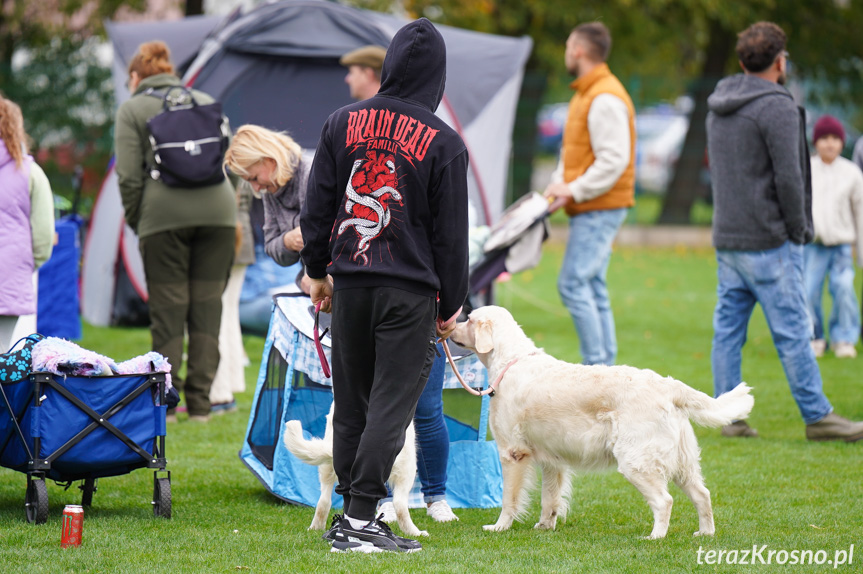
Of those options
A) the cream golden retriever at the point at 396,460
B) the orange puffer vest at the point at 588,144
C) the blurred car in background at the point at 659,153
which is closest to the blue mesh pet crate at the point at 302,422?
the cream golden retriever at the point at 396,460

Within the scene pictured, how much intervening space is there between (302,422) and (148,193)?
2.19m

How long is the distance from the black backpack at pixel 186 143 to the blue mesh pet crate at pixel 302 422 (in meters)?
1.59

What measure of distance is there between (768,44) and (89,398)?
4.14 metres

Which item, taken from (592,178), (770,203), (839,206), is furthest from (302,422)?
(839,206)

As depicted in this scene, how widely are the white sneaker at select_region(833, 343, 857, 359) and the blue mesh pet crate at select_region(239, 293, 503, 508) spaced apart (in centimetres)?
510

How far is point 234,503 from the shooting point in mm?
4789

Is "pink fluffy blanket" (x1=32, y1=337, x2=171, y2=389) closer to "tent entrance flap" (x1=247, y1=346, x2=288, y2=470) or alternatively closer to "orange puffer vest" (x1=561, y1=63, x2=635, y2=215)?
"tent entrance flap" (x1=247, y1=346, x2=288, y2=470)

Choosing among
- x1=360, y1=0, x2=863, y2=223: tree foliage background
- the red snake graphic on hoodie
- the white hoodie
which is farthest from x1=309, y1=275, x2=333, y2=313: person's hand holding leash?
x1=360, y1=0, x2=863, y2=223: tree foliage background

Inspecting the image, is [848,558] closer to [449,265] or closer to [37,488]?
[449,265]

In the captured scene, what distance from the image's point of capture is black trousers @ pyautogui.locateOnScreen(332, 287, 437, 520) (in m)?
3.66

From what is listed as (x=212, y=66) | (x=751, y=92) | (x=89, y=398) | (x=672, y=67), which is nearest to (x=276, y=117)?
(x=212, y=66)

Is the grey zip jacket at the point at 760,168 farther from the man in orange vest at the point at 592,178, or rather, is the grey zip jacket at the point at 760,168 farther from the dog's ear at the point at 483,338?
the dog's ear at the point at 483,338

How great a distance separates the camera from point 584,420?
163 inches

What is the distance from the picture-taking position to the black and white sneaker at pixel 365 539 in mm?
3754
